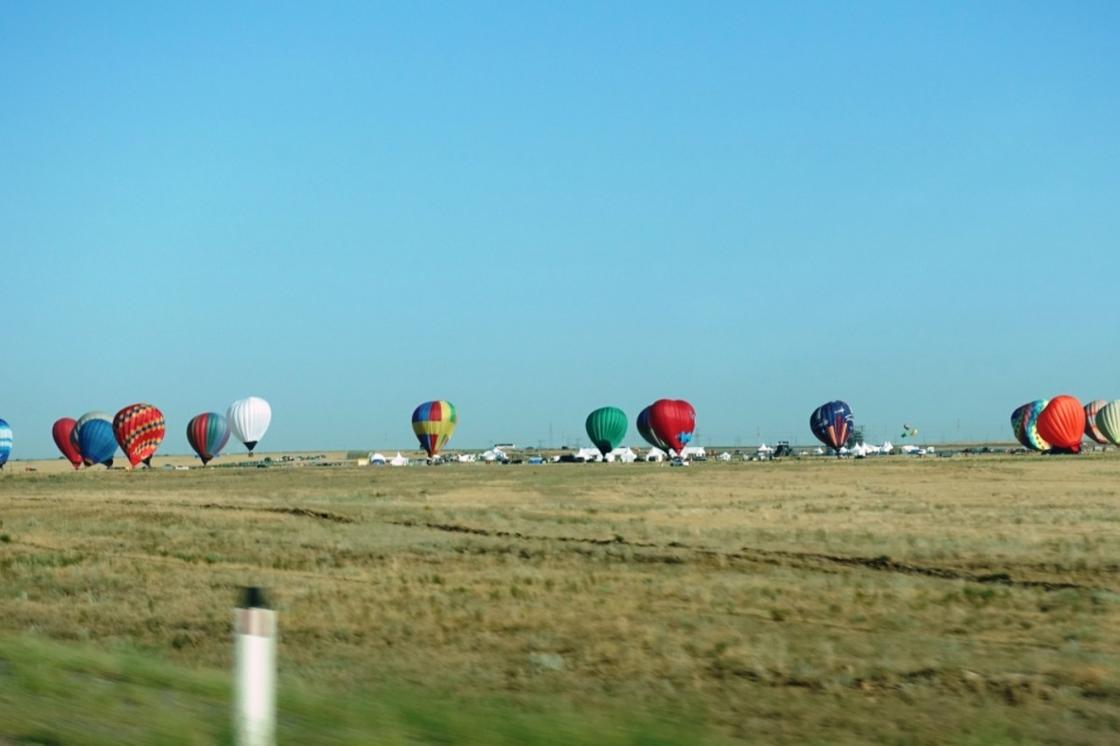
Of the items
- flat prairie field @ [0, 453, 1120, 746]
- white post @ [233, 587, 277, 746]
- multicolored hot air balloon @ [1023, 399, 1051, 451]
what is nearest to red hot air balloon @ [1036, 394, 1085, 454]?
multicolored hot air balloon @ [1023, 399, 1051, 451]

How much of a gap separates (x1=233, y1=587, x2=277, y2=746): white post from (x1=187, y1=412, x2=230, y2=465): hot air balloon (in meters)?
118

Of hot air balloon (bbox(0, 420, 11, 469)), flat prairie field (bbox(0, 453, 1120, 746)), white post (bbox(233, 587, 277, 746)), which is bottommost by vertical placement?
flat prairie field (bbox(0, 453, 1120, 746))

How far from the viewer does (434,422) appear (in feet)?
417

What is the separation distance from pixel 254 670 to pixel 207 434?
118412mm

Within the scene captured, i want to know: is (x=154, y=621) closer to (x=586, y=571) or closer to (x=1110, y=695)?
(x=586, y=571)

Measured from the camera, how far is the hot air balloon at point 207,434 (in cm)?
12112

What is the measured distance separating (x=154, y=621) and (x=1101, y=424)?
130 m

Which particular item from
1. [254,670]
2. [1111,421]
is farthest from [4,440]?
[254,670]

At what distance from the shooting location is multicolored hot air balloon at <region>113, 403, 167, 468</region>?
10912 centimetres

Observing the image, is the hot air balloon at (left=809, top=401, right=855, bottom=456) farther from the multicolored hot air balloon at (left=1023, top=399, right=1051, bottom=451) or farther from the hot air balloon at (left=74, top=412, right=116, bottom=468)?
the hot air balloon at (left=74, top=412, right=116, bottom=468)

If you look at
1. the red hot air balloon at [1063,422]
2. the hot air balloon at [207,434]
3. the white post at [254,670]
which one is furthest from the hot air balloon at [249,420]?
the white post at [254,670]

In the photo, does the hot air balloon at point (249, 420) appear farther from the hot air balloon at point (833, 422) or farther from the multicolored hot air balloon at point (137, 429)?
the hot air balloon at point (833, 422)

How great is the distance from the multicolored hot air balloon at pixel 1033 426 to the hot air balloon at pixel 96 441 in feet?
278

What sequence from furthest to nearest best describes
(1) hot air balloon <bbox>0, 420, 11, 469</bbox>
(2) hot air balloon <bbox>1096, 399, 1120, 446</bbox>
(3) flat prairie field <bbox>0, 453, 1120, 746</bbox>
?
(2) hot air balloon <bbox>1096, 399, 1120, 446</bbox> < (1) hot air balloon <bbox>0, 420, 11, 469</bbox> < (3) flat prairie field <bbox>0, 453, 1120, 746</bbox>
